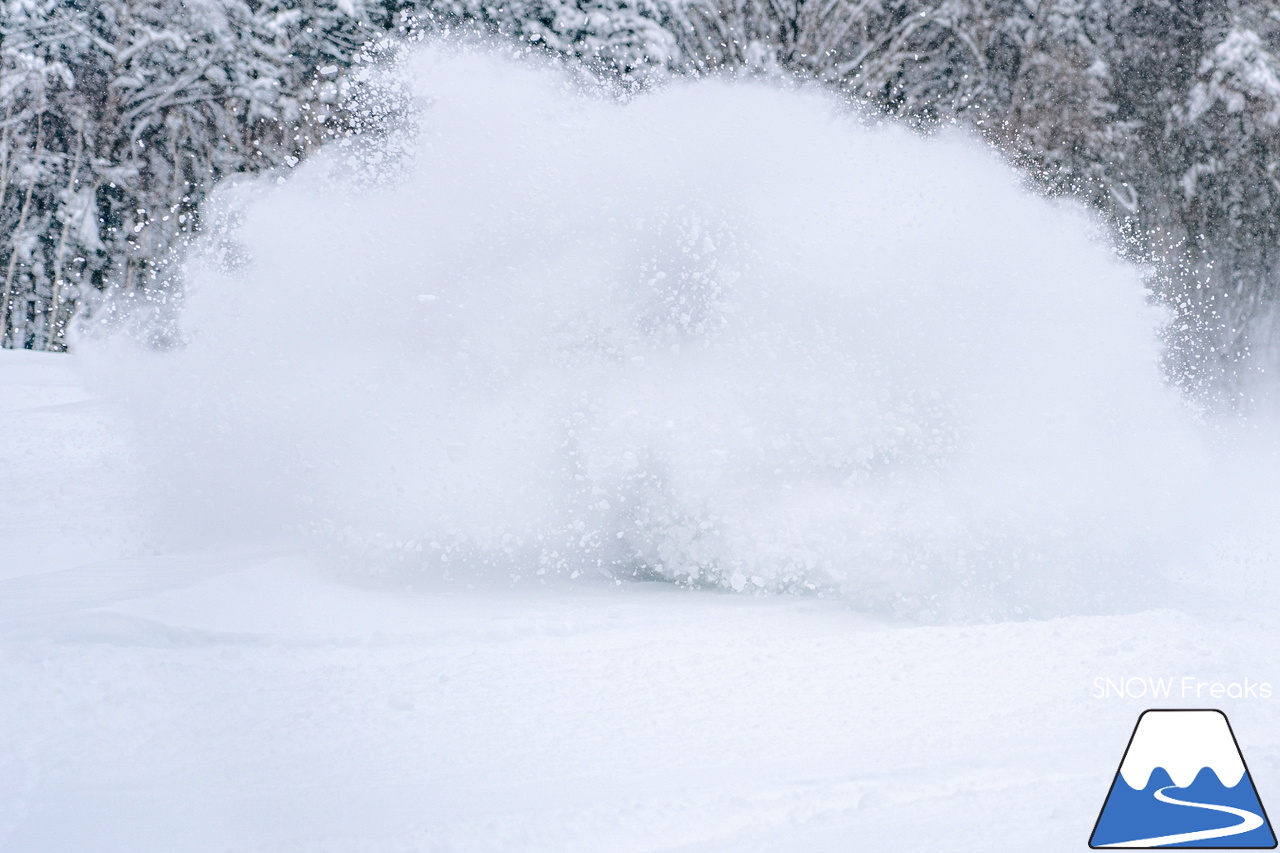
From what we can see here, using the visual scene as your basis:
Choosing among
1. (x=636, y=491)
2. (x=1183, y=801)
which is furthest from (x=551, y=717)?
(x=636, y=491)

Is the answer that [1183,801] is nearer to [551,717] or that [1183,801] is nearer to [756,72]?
[551,717]

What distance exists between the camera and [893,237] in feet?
14.6

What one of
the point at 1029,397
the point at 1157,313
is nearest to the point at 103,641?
the point at 1029,397

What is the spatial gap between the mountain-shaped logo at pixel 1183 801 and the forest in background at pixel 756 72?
11.2m

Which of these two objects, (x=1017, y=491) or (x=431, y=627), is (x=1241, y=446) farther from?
(x=431, y=627)

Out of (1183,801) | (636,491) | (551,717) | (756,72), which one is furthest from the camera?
(756,72)

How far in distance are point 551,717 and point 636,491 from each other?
155 centimetres

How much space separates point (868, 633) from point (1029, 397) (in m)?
1.40

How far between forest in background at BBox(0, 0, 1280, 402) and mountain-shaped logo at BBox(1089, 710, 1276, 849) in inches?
440

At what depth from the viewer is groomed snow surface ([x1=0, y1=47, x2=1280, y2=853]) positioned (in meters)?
2.54

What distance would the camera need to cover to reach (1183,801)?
6.66 feet
